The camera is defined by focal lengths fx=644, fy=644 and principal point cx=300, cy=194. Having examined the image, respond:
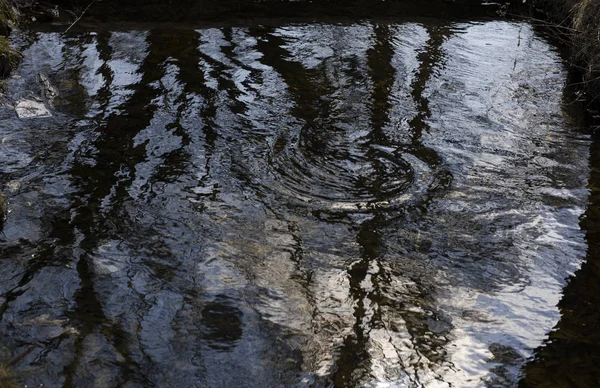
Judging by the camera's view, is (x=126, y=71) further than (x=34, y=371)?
Yes

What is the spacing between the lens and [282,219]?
591cm

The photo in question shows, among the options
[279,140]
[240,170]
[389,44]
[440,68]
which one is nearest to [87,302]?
[240,170]

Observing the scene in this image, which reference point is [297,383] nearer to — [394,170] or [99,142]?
[394,170]

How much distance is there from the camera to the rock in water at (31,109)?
753 centimetres

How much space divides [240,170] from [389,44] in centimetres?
502

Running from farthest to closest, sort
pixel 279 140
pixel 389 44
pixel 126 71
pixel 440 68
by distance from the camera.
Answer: pixel 389 44 < pixel 440 68 < pixel 126 71 < pixel 279 140

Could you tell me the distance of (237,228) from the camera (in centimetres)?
575

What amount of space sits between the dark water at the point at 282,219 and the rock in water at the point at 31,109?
0.11 m

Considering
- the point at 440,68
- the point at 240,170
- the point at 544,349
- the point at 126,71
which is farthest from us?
the point at 440,68

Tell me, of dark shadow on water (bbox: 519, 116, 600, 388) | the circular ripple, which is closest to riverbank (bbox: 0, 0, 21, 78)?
the circular ripple

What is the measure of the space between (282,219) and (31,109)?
372cm

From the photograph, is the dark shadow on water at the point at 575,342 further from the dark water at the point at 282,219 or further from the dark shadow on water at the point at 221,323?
the dark shadow on water at the point at 221,323

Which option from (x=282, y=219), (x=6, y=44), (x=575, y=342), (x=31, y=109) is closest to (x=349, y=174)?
(x=282, y=219)

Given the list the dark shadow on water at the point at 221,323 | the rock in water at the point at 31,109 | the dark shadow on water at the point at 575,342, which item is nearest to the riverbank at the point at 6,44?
the rock in water at the point at 31,109
